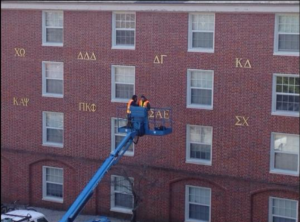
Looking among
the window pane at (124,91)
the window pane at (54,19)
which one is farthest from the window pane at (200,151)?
the window pane at (54,19)

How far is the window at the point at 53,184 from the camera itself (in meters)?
32.6

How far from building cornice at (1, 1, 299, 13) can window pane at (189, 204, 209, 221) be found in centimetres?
895

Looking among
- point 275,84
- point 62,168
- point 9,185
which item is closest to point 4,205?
point 9,185

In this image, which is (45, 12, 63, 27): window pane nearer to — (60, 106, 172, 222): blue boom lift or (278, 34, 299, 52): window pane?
(60, 106, 172, 222): blue boom lift

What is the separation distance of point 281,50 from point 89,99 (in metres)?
9.88

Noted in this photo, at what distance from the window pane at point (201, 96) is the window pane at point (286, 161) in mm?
3889

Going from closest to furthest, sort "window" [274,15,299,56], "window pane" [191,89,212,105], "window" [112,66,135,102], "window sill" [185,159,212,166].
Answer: "window" [274,15,299,56]
"window pane" [191,89,212,105]
"window sill" [185,159,212,166]
"window" [112,66,135,102]

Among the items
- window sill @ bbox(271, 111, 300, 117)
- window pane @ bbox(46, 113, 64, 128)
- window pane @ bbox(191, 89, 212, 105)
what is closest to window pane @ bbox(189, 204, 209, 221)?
window pane @ bbox(191, 89, 212, 105)

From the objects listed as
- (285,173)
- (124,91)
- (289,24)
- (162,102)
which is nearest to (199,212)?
(285,173)

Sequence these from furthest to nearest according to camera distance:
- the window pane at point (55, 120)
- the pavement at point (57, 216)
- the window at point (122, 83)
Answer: the window pane at point (55, 120), the pavement at point (57, 216), the window at point (122, 83)

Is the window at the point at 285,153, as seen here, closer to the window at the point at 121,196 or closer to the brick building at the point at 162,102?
the brick building at the point at 162,102

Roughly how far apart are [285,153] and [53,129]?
Answer: 12133mm

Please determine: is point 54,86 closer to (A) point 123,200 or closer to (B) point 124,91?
(B) point 124,91

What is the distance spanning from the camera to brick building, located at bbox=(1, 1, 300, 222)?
2661 centimetres
